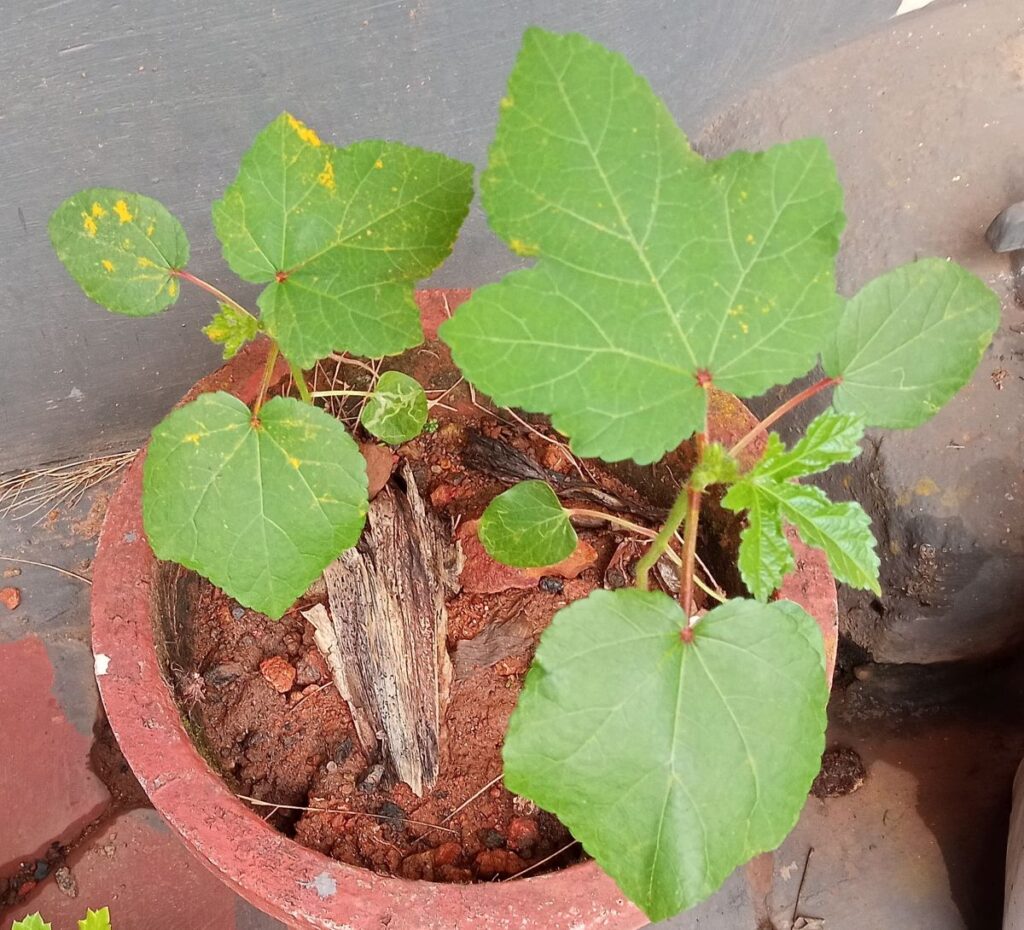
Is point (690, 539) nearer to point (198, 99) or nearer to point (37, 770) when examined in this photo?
point (198, 99)

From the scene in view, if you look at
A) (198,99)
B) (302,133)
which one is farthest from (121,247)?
(198,99)

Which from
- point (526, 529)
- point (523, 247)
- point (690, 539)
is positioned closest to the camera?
point (523, 247)

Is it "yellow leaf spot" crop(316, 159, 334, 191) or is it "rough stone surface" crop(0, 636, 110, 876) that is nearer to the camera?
"yellow leaf spot" crop(316, 159, 334, 191)

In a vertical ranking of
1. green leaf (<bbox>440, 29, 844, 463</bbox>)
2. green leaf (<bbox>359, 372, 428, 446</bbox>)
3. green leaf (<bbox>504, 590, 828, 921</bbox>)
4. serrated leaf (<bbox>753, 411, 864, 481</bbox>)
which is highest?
green leaf (<bbox>440, 29, 844, 463</bbox>)

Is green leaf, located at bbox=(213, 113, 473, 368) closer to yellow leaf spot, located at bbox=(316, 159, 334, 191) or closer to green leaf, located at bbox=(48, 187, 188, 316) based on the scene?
yellow leaf spot, located at bbox=(316, 159, 334, 191)

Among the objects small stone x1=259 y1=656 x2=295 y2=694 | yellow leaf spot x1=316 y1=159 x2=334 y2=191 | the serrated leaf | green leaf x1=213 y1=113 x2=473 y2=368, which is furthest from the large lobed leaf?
small stone x1=259 y1=656 x2=295 y2=694

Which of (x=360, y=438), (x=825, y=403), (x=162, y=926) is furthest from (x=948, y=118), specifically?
(x=162, y=926)
